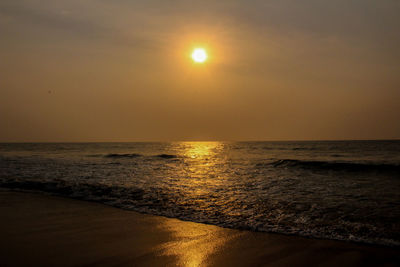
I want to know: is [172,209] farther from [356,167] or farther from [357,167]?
[357,167]

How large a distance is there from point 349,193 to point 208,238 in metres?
7.06

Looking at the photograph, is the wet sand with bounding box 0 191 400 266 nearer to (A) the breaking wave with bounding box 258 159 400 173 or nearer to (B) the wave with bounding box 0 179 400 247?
(B) the wave with bounding box 0 179 400 247

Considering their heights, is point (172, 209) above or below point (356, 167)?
below

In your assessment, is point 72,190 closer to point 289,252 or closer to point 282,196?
point 282,196

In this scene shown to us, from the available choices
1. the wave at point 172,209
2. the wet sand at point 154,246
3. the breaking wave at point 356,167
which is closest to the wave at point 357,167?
the breaking wave at point 356,167

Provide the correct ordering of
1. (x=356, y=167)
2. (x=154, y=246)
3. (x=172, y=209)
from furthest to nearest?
(x=356, y=167)
(x=172, y=209)
(x=154, y=246)

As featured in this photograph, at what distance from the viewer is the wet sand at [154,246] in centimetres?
391

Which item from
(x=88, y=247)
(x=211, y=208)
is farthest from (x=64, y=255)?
(x=211, y=208)

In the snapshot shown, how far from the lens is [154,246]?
4500 mm

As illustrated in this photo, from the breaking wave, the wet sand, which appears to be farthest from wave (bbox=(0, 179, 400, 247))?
the breaking wave

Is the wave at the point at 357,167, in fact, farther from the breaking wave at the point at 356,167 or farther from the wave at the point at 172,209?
the wave at the point at 172,209

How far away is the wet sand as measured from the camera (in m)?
3.91

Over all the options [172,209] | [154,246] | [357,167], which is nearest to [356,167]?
[357,167]

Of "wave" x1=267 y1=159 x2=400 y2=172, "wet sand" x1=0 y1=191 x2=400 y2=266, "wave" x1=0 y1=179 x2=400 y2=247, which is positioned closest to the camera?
"wet sand" x1=0 y1=191 x2=400 y2=266
